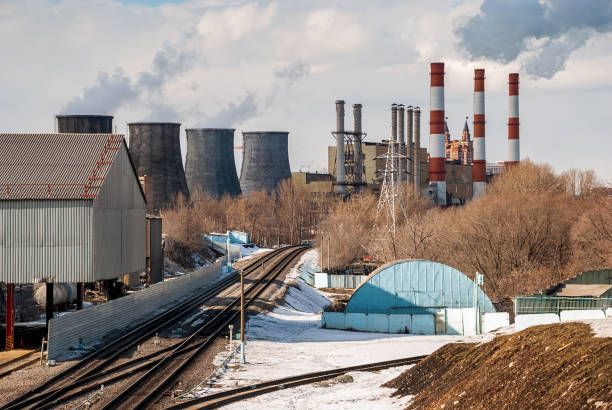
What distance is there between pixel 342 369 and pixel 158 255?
69.0 ft

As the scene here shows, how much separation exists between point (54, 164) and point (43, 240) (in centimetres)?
329

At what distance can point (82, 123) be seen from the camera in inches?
2502

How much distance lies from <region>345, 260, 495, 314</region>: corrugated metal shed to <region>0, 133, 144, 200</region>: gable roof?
15462 millimetres

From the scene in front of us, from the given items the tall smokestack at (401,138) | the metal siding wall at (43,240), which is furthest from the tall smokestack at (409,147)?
the metal siding wall at (43,240)

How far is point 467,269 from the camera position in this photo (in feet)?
186

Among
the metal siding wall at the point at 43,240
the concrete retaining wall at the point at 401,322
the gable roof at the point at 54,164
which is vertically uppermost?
the gable roof at the point at 54,164

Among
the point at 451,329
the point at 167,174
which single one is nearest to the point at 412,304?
the point at 451,329

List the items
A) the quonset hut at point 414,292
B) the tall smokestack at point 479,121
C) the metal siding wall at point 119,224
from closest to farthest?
the metal siding wall at point 119,224
the quonset hut at point 414,292
the tall smokestack at point 479,121

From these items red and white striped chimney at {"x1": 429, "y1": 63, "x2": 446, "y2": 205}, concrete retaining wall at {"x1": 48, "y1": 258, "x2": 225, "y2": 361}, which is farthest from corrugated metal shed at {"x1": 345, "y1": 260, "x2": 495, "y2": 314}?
red and white striped chimney at {"x1": 429, "y1": 63, "x2": 446, "y2": 205}

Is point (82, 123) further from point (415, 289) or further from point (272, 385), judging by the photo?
point (272, 385)

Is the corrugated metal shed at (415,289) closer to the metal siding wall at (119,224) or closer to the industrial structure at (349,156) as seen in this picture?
the metal siding wall at (119,224)

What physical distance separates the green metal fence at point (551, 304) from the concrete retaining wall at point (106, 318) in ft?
54.7

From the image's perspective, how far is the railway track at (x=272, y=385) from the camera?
20.5m

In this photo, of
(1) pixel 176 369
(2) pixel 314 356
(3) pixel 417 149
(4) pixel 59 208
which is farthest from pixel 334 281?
(3) pixel 417 149
